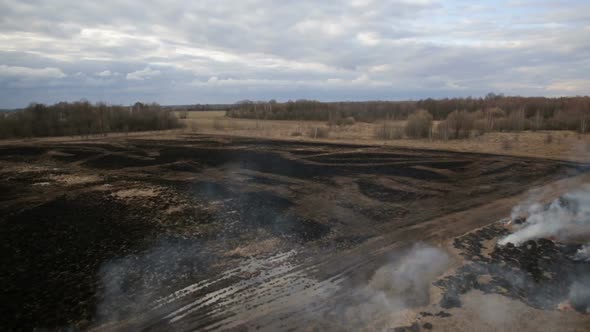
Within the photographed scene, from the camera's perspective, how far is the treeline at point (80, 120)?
30312mm

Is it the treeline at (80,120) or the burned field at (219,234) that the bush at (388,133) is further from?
the treeline at (80,120)

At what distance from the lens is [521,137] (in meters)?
22.5

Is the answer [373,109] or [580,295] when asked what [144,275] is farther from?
[373,109]

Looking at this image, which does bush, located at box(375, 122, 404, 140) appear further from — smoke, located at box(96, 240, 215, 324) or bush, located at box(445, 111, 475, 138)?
smoke, located at box(96, 240, 215, 324)

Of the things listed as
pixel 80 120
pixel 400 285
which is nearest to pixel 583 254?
pixel 400 285

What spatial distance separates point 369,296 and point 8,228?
7529 millimetres

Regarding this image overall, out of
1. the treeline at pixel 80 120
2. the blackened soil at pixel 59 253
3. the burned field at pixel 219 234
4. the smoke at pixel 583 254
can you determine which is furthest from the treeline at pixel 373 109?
the smoke at pixel 583 254

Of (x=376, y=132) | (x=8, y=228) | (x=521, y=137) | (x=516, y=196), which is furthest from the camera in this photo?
(x=376, y=132)

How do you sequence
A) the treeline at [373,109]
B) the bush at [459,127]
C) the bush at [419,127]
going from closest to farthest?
the bush at [459,127]
the bush at [419,127]
the treeline at [373,109]

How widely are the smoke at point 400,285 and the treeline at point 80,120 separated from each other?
33615mm

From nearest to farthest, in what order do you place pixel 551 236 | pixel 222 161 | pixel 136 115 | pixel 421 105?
pixel 551 236 < pixel 222 161 < pixel 136 115 < pixel 421 105

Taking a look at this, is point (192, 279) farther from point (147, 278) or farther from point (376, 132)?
point (376, 132)

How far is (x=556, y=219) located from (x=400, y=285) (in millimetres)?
4670

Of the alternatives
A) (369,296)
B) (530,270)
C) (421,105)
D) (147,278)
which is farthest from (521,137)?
(421,105)
